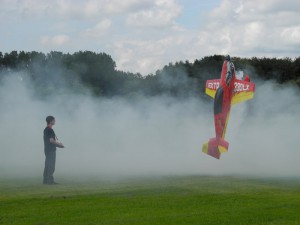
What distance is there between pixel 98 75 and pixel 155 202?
27.8 metres

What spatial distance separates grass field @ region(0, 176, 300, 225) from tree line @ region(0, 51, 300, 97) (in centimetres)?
1648

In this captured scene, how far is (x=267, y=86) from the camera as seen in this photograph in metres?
34.8

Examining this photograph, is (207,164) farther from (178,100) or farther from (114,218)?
(114,218)

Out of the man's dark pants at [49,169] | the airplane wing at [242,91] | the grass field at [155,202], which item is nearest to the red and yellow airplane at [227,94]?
the airplane wing at [242,91]

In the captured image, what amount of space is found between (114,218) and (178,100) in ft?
71.3

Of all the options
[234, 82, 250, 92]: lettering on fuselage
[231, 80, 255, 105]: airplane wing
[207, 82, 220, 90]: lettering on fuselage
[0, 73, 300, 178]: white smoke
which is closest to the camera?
[231, 80, 255, 105]: airplane wing

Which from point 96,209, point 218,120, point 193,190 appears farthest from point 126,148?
point 96,209

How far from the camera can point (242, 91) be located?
77.8ft

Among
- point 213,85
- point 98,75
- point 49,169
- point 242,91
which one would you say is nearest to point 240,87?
point 242,91

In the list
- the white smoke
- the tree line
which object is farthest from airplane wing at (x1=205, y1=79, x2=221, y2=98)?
the tree line

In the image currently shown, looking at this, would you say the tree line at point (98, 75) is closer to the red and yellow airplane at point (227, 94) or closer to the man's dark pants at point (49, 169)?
the red and yellow airplane at point (227, 94)

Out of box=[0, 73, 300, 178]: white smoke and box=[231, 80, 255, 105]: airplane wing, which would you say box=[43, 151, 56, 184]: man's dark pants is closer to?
box=[0, 73, 300, 178]: white smoke

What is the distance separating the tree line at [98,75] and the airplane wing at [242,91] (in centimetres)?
1072

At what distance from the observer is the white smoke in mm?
24734
